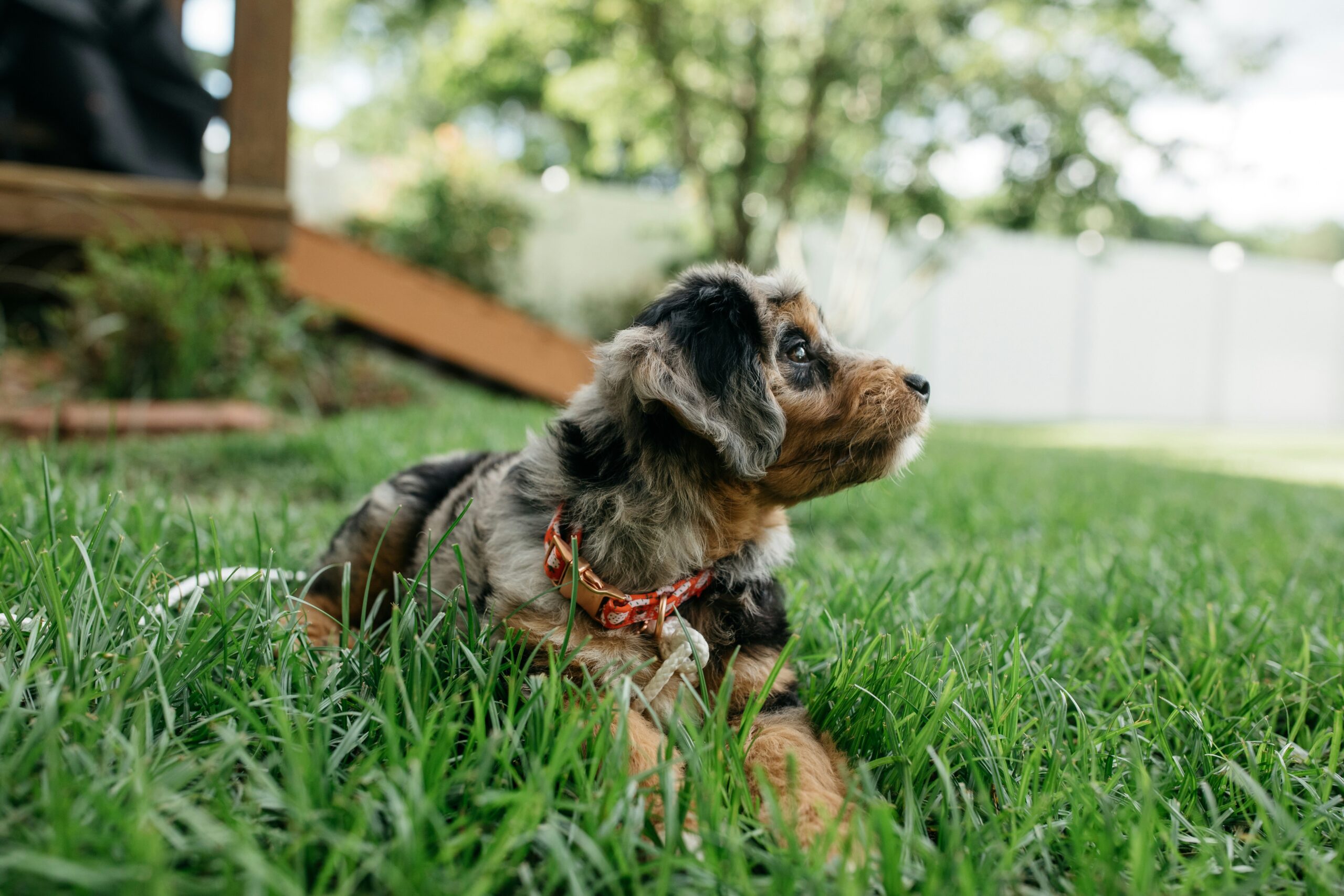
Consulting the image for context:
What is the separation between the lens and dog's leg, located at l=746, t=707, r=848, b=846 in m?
1.48

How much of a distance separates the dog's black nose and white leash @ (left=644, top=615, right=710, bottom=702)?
0.98 m

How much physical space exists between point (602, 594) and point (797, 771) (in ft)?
1.85

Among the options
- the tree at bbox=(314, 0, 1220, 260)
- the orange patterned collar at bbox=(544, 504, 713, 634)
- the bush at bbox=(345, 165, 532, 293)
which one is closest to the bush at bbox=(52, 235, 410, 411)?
the orange patterned collar at bbox=(544, 504, 713, 634)

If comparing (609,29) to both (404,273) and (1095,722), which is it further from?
(1095,722)

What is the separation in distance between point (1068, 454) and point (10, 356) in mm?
10346

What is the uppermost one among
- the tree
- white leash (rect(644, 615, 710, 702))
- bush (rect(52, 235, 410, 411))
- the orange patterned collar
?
the tree

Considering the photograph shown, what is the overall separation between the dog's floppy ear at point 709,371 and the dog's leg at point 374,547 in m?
0.92

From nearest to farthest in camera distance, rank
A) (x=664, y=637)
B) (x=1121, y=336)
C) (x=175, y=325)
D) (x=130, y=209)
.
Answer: (x=664, y=637), (x=175, y=325), (x=130, y=209), (x=1121, y=336)

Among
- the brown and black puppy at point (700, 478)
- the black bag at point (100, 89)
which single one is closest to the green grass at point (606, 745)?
the brown and black puppy at point (700, 478)

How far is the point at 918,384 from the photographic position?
2449 mm

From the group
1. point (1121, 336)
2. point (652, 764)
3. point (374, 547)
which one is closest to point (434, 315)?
point (374, 547)

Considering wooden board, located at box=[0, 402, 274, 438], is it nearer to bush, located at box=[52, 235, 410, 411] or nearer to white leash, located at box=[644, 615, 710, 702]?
bush, located at box=[52, 235, 410, 411]

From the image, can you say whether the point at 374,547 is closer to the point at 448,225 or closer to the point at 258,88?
the point at 258,88

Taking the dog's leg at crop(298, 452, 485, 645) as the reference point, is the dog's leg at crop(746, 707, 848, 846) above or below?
below
